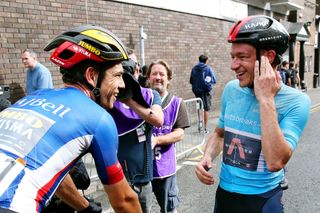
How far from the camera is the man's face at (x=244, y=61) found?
175 centimetres

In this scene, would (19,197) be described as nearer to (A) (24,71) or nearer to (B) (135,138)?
(B) (135,138)

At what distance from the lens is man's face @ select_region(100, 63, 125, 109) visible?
62.5 inches

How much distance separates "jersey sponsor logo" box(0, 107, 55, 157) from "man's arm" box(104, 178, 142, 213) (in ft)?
1.33

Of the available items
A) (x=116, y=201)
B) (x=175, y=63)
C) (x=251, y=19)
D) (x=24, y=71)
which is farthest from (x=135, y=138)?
(x=175, y=63)

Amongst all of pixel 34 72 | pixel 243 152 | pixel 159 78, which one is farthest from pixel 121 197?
pixel 34 72

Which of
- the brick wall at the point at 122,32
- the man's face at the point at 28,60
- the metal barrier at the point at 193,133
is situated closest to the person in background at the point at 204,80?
the metal barrier at the point at 193,133

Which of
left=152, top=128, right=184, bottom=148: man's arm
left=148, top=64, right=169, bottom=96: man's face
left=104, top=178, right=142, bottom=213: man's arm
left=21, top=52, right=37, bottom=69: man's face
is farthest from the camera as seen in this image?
left=21, top=52, right=37, bottom=69: man's face

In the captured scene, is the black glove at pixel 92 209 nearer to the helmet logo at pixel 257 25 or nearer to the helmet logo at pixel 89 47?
the helmet logo at pixel 89 47

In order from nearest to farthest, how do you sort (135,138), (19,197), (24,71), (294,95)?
(19,197)
(294,95)
(135,138)
(24,71)

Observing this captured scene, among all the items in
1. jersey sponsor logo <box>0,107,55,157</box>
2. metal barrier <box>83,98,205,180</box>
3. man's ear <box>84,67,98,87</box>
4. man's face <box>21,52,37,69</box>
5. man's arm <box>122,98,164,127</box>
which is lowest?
metal barrier <box>83,98,205,180</box>

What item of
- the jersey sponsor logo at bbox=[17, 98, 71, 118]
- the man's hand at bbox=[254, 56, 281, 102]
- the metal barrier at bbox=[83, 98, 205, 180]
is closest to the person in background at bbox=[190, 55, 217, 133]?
the metal barrier at bbox=[83, 98, 205, 180]

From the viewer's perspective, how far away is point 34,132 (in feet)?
4.11

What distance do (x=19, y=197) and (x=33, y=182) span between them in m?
0.07

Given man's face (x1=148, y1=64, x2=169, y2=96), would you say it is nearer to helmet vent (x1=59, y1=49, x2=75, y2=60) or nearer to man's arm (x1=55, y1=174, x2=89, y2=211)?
man's arm (x1=55, y1=174, x2=89, y2=211)
